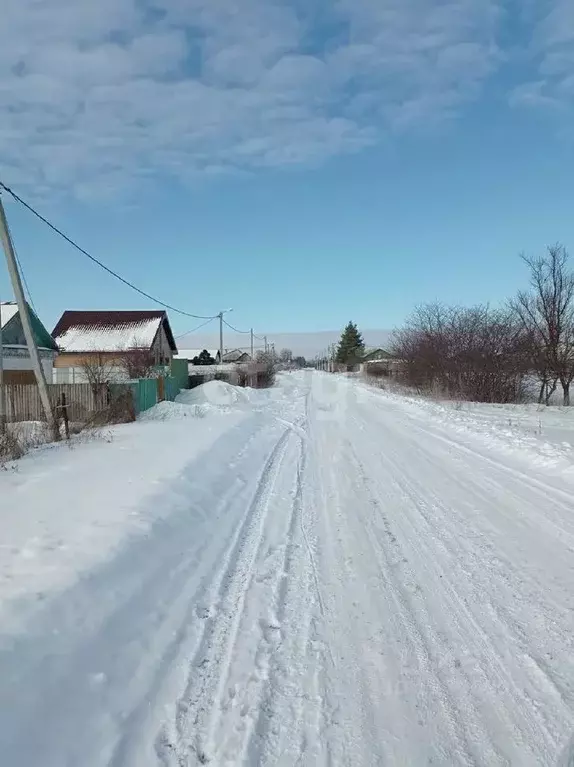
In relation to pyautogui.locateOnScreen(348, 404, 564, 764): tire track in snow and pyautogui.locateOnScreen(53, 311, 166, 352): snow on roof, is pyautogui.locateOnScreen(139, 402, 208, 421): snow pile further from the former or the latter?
pyautogui.locateOnScreen(53, 311, 166, 352): snow on roof

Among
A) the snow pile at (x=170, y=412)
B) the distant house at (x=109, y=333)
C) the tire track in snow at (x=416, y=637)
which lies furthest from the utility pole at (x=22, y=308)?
the distant house at (x=109, y=333)

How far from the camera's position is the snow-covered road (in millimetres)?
2805

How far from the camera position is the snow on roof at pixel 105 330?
47.1 meters

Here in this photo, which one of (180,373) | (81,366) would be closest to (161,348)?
(180,373)

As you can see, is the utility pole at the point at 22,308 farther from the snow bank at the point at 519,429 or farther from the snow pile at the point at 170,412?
the snow bank at the point at 519,429

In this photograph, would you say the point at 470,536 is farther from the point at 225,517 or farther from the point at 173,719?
the point at 173,719

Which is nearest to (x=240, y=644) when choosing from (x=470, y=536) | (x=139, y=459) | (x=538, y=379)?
(x=470, y=536)

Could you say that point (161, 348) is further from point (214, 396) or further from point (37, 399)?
point (37, 399)

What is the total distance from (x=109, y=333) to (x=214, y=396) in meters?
22.9

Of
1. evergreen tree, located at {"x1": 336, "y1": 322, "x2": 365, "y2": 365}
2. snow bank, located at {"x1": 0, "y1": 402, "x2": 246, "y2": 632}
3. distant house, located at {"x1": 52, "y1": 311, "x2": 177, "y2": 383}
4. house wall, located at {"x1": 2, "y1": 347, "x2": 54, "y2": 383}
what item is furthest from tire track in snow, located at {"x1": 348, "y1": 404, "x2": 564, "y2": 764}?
evergreen tree, located at {"x1": 336, "y1": 322, "x2": 365, "y2": 365}

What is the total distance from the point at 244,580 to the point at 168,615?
0.84 metres

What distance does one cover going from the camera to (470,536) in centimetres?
597

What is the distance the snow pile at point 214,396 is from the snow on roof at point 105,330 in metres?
15.7

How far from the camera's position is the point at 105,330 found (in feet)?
161
